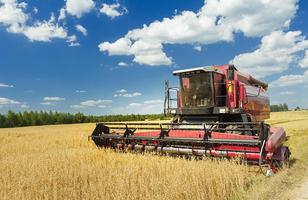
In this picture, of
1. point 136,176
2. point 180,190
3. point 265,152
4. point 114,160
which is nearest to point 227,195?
point 180,190

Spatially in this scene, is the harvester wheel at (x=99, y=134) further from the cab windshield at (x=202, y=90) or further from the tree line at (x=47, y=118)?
the tree line at (x=47, y=118)

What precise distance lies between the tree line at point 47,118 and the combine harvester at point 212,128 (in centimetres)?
4185

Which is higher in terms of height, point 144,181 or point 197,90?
point 197,90

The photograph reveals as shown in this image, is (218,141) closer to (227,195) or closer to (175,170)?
(175,170)

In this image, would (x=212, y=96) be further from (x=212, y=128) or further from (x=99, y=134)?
(x=99, y=134)

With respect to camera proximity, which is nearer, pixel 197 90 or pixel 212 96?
pixel 212 96

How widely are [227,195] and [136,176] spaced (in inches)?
54.6

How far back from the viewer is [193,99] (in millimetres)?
9516

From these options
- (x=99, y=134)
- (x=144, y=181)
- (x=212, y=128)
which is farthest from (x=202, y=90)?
(x=144, y=181)

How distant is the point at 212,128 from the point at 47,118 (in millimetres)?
53598

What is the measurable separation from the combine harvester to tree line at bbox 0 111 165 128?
41.9m

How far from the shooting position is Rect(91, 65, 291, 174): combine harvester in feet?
20.2

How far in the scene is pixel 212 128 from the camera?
24.1 ft

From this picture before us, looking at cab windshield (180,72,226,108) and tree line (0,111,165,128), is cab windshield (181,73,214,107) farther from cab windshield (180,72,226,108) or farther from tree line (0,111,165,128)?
tree line (0,111,165,128)
